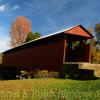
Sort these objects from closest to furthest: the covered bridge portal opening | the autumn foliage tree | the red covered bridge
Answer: the red covered bridge
the covered bridge portal opening
the autumn foliage tree

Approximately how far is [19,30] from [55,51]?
3739cm

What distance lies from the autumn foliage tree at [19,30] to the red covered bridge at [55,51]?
27951 millimetres

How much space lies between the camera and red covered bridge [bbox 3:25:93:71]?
20328mm

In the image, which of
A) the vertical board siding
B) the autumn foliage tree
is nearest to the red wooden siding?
the vertical board siding

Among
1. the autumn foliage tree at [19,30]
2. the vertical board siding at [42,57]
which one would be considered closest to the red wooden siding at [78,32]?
the vertical board siding at [42,57]

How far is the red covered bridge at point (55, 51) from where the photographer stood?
66.7ft

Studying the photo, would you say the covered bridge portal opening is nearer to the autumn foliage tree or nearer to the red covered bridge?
the red covered bridge

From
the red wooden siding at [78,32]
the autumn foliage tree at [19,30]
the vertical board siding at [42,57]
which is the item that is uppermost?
the autumn foliage tree at [19,30]

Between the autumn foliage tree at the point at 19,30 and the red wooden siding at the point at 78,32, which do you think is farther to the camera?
the autumn foliage tree at the point at 19,30

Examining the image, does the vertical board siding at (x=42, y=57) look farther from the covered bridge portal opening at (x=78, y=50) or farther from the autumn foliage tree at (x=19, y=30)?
the autumn foliage tree at (x=19, y=30)

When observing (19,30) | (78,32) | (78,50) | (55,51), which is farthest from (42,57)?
(19,30)

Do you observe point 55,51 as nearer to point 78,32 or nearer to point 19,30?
point 78,32

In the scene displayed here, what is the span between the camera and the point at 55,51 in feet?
68.5

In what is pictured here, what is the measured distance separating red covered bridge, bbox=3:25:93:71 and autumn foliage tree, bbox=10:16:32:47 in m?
28.0
